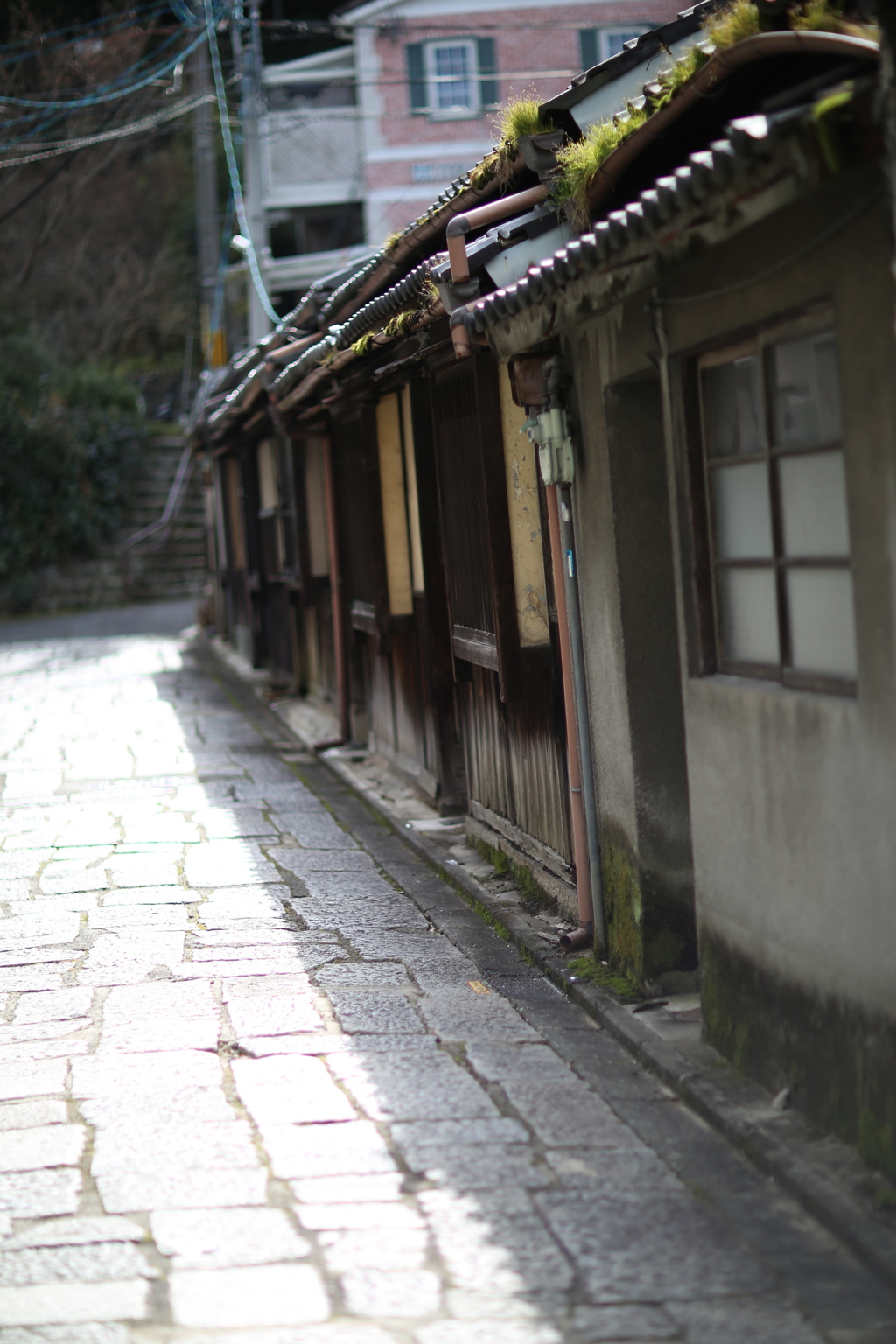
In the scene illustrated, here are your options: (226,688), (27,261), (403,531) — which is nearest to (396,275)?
(403,531)

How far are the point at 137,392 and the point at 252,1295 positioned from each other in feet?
118

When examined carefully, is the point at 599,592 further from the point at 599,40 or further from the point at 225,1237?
the point at 599,40

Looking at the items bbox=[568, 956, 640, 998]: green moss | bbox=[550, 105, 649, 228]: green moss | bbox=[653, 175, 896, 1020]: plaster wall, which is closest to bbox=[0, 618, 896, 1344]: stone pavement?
bbox=[568, 956, 640, 998]: green moss

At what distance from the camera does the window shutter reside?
32.3 m

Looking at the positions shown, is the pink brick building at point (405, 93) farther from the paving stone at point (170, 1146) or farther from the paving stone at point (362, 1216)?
the paving stone at point (362, 1216)

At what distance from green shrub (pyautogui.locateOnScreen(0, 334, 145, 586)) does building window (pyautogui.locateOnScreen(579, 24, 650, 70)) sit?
1463 cm

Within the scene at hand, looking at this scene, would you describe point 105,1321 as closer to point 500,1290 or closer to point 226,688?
point 500,1290

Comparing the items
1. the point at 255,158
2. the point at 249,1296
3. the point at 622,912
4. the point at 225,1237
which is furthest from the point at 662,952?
the point at 255,158

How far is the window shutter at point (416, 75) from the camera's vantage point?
106ft

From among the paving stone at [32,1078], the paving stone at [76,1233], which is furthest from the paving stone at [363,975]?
the paving stone at [76,1233]

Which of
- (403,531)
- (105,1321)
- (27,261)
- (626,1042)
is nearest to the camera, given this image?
(105,1321)

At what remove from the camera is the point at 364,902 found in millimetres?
8555

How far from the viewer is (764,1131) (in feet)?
15.4

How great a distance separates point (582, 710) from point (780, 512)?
2.28 m
